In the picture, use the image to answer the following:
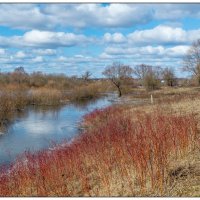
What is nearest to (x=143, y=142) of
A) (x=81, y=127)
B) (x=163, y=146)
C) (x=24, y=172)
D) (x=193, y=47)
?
(x=163, y=146)

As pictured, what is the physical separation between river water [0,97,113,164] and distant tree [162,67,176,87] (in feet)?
197

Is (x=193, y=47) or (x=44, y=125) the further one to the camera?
(x=193, y=47)

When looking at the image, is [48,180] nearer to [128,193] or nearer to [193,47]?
[128,193]

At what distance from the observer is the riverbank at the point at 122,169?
7781 millimetres

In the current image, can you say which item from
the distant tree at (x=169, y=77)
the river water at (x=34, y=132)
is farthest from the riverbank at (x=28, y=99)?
the distant tree at (x=169, y=77)

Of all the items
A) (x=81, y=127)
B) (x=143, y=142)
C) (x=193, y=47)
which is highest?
(x=193, y=47)

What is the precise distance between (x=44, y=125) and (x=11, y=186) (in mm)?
19075

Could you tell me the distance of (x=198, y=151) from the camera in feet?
32.4

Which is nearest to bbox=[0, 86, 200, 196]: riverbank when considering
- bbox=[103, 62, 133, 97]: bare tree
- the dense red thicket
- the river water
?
the dense red thicket

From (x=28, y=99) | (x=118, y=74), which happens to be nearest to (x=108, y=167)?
(x=28, y=99)

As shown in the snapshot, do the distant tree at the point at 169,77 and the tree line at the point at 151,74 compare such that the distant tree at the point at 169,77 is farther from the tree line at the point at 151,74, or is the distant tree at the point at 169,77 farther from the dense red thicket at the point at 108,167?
the dense red thicket at the point at 108,167

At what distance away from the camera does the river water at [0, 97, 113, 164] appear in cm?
1945

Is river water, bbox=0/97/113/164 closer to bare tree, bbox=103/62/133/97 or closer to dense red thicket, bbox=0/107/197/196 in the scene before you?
dense red thicket, bbox=0/107/197/196

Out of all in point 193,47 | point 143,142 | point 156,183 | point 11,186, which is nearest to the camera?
point 156,183
